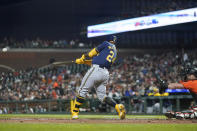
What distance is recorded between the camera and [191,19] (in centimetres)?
2478

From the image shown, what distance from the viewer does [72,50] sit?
34750 mm

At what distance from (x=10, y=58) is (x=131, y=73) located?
1382 centimetres

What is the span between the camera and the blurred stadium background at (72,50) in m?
18.7

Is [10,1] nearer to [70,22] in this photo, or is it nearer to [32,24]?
[32,24]

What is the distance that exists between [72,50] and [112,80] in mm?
13237

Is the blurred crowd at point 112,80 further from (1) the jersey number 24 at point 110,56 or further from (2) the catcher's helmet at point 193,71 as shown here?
(1) the jersey number 24 at point 110,56

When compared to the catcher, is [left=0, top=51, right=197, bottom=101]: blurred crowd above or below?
above

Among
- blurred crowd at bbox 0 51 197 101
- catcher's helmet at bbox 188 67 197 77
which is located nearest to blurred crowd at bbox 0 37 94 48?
blurred crowd at bbox 0 51 197 101

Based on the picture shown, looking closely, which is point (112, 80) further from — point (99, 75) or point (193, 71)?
point (99, 75)

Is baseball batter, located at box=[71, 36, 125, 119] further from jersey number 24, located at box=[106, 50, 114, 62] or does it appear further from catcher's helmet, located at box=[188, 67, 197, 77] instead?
catcher's helmet, located at box=[188, 67, 197, 77]

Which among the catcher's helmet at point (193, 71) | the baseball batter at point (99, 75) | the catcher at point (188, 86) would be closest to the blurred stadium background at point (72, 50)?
the catcher at point (188, 86)

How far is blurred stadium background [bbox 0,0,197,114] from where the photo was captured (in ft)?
61.3

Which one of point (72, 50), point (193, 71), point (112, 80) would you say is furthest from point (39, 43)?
point (193, 71)

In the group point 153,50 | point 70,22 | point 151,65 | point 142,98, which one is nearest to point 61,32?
point 70,22
